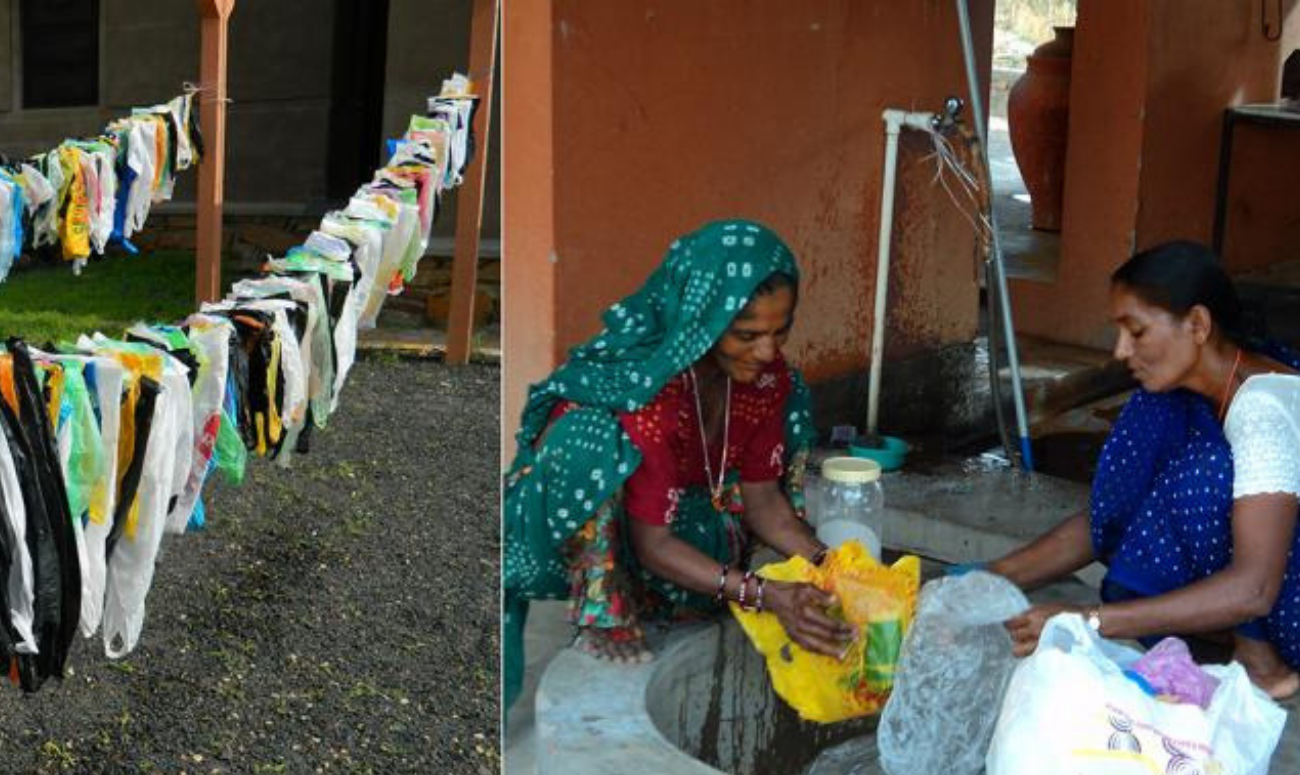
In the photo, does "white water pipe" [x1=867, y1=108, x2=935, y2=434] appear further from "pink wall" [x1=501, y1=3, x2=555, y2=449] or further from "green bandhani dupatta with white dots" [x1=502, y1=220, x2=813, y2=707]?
"green bandhani dupatta with white dots" [x1=502, y1=220, x2=813, y2=707]

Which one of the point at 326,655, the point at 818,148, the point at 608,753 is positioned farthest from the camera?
the point at 818,148

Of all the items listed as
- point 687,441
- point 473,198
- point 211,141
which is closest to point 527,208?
point 473,198

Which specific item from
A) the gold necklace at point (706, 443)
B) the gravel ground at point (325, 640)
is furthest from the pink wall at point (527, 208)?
the gold necklace at point (706, 443)

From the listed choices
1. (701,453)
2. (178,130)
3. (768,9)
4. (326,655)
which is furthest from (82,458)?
(768,9)

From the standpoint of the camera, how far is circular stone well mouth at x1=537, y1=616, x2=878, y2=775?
2479 mm

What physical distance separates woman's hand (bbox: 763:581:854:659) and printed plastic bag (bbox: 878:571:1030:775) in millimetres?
110

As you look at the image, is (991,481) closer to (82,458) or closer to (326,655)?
(326,655)

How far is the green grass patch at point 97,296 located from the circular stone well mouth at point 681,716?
1646 millimetres

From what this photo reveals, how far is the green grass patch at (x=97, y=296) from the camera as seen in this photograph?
3.76 metres

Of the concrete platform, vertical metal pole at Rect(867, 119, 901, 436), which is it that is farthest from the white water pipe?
the concrete platform

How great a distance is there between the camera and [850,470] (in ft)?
9.46

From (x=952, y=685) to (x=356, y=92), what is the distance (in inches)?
88.7

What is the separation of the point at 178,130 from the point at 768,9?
156 centimetres

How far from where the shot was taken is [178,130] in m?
4.21
